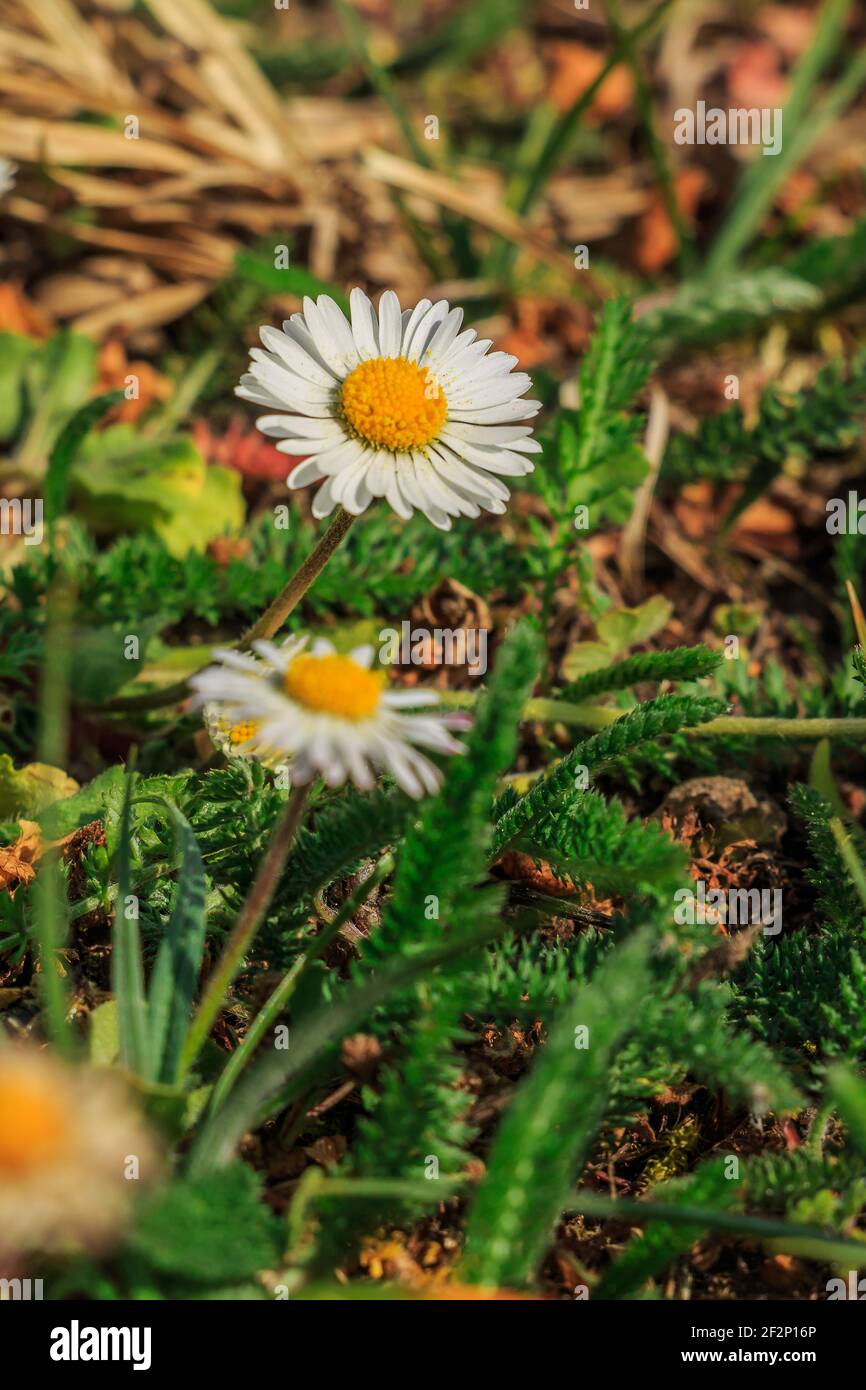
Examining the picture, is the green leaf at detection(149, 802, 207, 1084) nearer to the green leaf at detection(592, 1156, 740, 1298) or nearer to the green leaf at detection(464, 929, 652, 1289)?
the green leaf at detection(464, 929, 652, 1289)

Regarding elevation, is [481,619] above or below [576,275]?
below

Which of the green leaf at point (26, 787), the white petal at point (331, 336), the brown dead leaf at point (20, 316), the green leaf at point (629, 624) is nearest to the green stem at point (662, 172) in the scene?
the green leaf at point (629, 624)

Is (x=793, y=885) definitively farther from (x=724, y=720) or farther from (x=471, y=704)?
(x=471, y=704)

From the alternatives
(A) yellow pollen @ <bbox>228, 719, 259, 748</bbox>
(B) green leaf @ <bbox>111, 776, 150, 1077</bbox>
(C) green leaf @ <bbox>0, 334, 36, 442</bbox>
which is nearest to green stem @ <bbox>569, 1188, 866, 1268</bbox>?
(B) green leaf @ <bbox>111, 776, 150, 1077</bbox>

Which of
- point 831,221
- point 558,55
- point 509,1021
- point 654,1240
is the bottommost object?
point 654,1240

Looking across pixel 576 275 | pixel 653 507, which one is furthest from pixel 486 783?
pixel 576 275

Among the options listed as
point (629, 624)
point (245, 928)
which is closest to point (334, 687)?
point (245, 928)

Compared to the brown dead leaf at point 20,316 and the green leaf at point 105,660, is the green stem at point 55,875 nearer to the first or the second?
the green leaf at point 105,660
